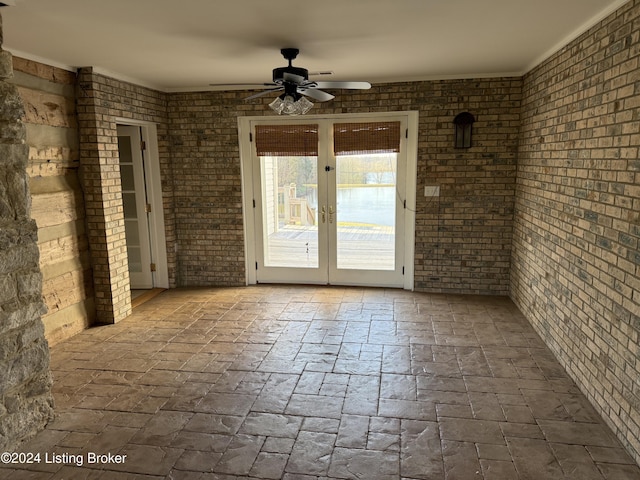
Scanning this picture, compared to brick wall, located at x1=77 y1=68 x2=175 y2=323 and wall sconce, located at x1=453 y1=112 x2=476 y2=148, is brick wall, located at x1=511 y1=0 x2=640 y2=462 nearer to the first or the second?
wall sconce, located at x1=453 y1=112 x2=476 y2=148

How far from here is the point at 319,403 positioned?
2900 millimetres

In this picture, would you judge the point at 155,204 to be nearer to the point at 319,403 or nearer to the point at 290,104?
the point at 290,104

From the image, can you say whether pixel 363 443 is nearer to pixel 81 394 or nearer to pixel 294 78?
pixel 81 394

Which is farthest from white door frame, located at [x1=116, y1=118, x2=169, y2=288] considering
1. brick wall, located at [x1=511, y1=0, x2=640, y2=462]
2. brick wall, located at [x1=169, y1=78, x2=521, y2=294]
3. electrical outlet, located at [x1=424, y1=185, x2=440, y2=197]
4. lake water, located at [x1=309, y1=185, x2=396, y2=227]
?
brick wall, located at [x1=511, y1=0, x2=640, y2=462]

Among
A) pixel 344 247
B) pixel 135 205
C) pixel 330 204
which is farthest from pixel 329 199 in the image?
pixel 135 205

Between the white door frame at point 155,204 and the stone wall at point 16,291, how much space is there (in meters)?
2.79

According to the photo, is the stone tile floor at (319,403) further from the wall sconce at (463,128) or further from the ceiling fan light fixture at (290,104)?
the ceiling fan light fixture at (290,104)

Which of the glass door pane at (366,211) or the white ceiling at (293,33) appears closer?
the white ceiling at (293,33)

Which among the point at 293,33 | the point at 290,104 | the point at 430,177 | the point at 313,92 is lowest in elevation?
the point at 430,177

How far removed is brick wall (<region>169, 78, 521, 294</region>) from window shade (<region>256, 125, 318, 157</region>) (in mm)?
248

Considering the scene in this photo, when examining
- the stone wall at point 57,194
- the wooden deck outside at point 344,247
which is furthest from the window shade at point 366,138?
the stone wall at point 57,194

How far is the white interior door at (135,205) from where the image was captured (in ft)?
17.4

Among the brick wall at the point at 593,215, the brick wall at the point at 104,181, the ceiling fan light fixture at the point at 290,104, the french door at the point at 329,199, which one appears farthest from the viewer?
the french door at the point at 329,199

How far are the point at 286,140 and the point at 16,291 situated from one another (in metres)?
3.39
